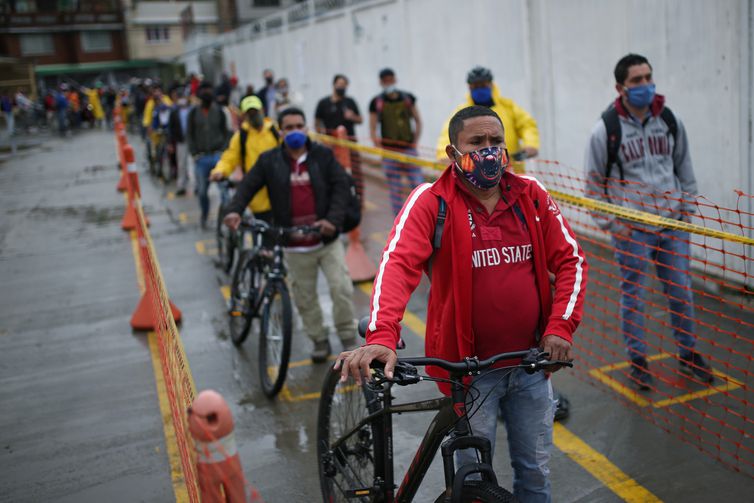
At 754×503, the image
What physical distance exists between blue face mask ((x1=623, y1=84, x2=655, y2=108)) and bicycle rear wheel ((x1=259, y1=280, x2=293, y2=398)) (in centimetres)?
280

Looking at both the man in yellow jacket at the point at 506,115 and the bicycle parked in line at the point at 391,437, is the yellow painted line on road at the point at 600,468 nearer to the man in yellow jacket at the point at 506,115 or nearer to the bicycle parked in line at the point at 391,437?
the bicycle parked in line at the point at 391,437

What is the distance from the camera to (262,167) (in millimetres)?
6227

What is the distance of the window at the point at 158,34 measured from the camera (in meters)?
59.4

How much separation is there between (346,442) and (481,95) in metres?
3.73

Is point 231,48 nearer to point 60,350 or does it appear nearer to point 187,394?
point 60,350

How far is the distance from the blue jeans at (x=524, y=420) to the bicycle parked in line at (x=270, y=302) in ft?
8.70

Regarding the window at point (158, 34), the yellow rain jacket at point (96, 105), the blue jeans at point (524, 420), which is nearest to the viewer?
the blue jeans at point (524, 420)

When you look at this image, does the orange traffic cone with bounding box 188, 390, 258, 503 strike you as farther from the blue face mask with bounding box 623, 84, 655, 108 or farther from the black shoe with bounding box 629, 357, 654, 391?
the blue face mask with bounding box 623, 84, 655, 108

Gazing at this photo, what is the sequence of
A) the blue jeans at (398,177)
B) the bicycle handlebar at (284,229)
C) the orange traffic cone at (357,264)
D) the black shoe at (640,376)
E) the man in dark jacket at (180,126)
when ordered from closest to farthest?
1. the black shoe at (640,376)
2. the bicycle handlebar at (284,229)
3. the orange traffic cone at (357,264)
4. the blue jeans at (398,177)
5. the man in dark jacket at (180,126)

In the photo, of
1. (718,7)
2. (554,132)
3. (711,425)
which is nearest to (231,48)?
(554,132)

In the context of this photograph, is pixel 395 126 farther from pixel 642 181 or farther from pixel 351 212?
pixel 642 181

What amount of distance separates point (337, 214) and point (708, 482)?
326 cm

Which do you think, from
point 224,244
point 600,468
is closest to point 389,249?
point 600,468

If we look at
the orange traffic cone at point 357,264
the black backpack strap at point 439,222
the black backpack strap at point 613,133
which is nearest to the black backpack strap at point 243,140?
the orange traffic cone at point 357,264
